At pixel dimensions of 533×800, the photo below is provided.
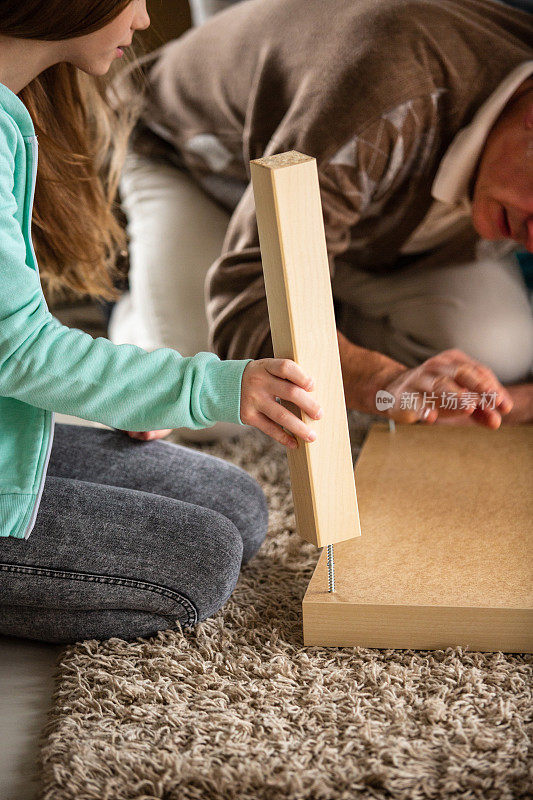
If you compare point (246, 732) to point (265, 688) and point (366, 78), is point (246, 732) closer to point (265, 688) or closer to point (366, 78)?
point (265, 688)

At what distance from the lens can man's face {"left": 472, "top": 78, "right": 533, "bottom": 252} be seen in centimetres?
94

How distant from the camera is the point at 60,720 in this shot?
27.7 inches

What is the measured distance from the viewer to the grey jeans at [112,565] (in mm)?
766

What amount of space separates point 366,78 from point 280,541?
1.83 ft

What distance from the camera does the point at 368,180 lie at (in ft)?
3.26

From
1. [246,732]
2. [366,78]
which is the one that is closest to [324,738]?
[246,732]

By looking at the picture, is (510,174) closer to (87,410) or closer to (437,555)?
(437,555)

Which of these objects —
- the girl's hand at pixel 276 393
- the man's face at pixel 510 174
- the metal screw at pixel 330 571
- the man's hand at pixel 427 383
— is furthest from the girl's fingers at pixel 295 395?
the man's face at pixel 510 174

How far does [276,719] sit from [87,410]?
306 millimetres

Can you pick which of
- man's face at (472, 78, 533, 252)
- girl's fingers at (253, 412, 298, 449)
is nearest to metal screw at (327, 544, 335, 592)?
girl's fingers at (253, 412, 298, 449)
